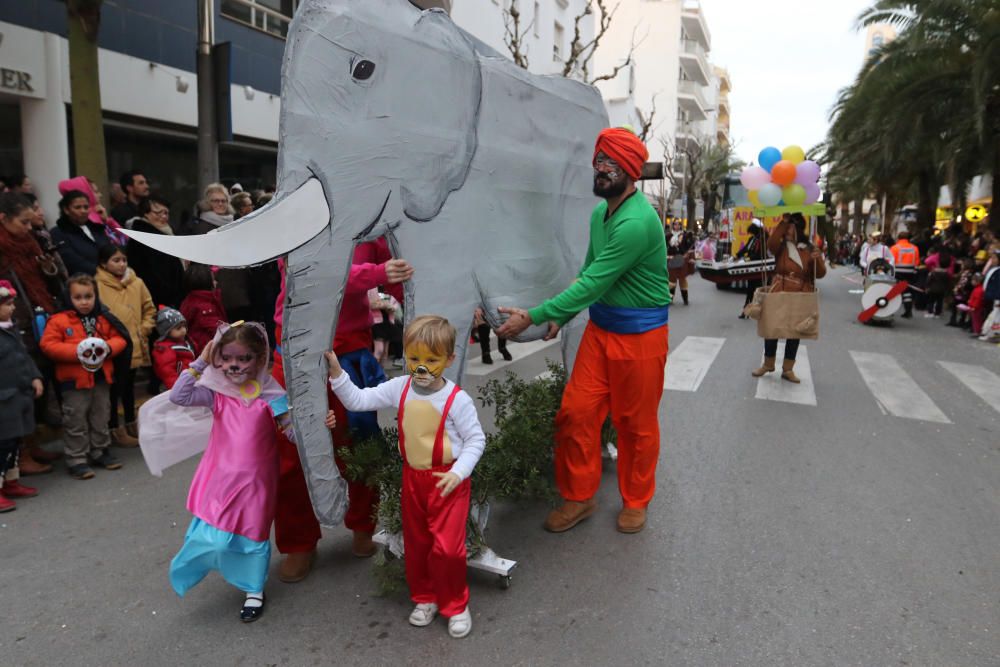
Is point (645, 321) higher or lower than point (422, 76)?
lower

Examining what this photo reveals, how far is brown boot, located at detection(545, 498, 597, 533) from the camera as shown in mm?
3787

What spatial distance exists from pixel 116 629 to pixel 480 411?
3.52 metres

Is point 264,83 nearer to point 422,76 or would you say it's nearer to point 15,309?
point 15,309

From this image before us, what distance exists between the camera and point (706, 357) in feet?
29.0

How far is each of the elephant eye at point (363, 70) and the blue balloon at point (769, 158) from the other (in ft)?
17.8

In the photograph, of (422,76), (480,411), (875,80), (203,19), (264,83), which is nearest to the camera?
(422,76)

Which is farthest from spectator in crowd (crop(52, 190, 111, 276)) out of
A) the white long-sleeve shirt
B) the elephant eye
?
the elephant eye

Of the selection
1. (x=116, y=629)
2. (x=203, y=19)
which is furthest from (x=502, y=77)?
(x=203, y=19)

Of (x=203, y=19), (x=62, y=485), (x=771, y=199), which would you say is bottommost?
(x=62, y=485)

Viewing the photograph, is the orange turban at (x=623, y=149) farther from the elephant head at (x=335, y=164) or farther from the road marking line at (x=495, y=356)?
the road marking line at (x=495, y=356)

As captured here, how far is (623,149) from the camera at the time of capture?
3443mm

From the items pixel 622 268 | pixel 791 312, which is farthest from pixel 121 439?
pixel 791 312

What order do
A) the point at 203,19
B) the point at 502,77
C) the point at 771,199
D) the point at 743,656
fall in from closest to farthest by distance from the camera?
the point at 743,656 → the point at 502,77 → the point at 771,199 → the point at 203,19

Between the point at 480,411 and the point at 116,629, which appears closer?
the point at 116,629
